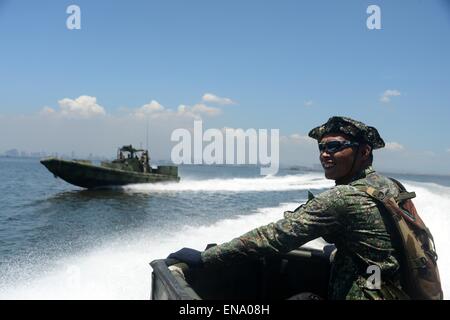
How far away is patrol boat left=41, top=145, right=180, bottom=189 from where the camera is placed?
29859 millimetres

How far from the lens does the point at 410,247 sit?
2.14 metres

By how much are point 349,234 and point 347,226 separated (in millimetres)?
59

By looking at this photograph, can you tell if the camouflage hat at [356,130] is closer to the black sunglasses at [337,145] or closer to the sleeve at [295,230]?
the black sunglasses at [337,145]

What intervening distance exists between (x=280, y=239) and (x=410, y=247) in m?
0.76

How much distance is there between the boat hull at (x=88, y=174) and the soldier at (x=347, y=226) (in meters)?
30.1

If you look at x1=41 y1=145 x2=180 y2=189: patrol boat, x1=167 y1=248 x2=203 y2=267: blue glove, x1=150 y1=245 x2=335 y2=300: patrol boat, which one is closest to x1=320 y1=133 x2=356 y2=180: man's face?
x1=167 y1=248 x2=203 y2=267: blue glove

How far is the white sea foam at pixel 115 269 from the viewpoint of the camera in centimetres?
653

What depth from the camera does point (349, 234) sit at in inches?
87.8

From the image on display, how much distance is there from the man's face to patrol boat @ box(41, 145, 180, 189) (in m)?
30.3

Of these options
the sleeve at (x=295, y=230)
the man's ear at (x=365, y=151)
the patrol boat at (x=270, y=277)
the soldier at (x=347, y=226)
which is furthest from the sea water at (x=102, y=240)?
the man's ear at (x=365, y=151)
